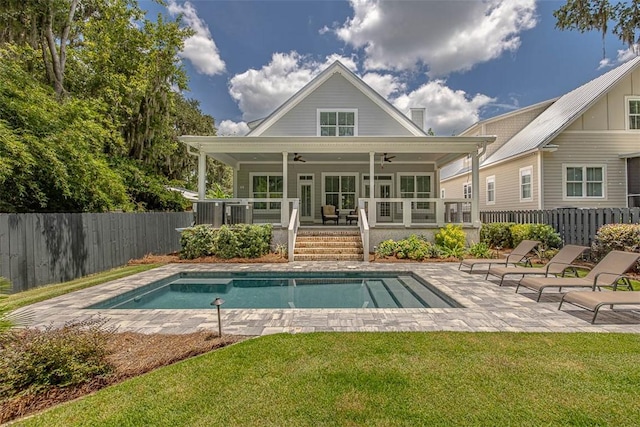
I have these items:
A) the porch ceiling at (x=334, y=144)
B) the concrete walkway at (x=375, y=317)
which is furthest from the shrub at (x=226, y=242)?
the concrete walkway at (x=375, y=317)

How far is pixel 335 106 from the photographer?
15.8m

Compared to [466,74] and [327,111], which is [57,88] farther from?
[466,74]

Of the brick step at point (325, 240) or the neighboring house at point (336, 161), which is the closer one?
the brick step at point (325, 240)

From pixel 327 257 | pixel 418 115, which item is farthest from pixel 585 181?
pixel 327 257

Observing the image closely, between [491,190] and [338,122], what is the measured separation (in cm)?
1004

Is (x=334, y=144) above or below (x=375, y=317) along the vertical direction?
above

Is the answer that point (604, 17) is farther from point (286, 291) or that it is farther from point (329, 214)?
point (286, 291)

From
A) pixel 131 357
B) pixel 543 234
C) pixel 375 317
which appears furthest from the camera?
pixel 543 234

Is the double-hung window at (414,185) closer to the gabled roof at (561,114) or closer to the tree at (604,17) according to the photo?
the gabled roof at (561,114)

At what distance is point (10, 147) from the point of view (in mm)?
7465

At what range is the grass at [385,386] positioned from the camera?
102 inches

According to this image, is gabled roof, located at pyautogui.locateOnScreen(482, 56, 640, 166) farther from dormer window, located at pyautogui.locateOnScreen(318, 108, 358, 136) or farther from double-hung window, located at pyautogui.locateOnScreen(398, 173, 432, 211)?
dormer window, located at pyautogui.locateOnScreen(318, 108, 358, 136)

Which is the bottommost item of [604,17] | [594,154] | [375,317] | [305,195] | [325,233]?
[375,317]

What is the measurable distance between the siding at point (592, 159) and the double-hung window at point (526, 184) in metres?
0.65
